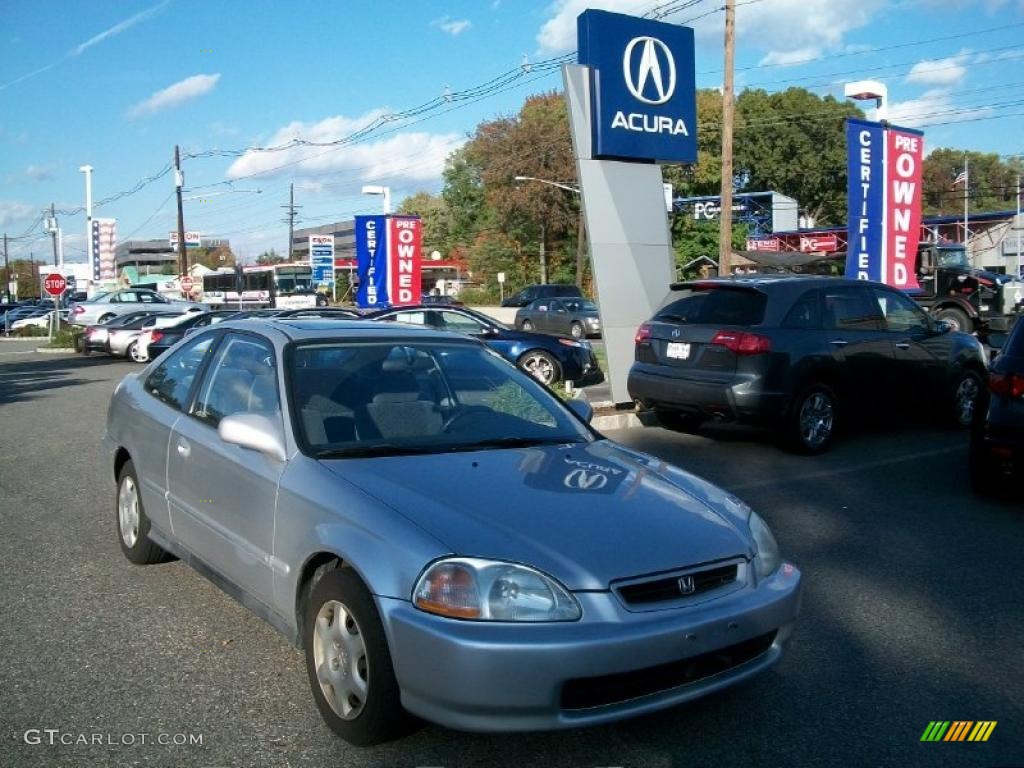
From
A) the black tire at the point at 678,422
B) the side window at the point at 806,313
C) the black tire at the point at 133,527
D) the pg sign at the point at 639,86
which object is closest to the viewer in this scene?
the black tire at the point at 133,527

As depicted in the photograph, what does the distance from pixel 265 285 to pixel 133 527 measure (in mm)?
56963

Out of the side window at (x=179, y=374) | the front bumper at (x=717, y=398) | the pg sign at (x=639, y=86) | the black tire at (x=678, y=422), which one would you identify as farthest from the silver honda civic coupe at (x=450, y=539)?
the pg sign at (x=639, y=86)

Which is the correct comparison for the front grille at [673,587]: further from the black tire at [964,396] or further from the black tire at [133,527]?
the black tire at [964,396]

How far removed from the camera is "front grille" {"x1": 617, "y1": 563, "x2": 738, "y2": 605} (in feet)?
10.5

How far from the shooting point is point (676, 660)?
3.18m

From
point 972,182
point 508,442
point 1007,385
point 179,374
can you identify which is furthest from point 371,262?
point 972,182

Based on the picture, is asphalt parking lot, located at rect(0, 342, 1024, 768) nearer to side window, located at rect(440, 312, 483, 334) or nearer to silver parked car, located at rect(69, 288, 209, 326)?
side window, located at rect(440, 312, 483, 334)

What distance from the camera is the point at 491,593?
3143 millimetres

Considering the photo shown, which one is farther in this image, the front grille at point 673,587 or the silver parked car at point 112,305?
the silver parked car at point 112,305

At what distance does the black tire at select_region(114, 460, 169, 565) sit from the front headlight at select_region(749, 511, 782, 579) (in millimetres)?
3443

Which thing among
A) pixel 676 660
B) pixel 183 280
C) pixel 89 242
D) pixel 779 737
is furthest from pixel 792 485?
pixel 89 242

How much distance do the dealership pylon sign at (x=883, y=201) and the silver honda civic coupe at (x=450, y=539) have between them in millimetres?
12650

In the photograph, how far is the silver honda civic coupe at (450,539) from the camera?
3094 mm

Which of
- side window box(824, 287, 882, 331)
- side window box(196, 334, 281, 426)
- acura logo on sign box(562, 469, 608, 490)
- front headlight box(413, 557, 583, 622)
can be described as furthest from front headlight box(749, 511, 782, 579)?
side window box(824, 287, 882, 331)
